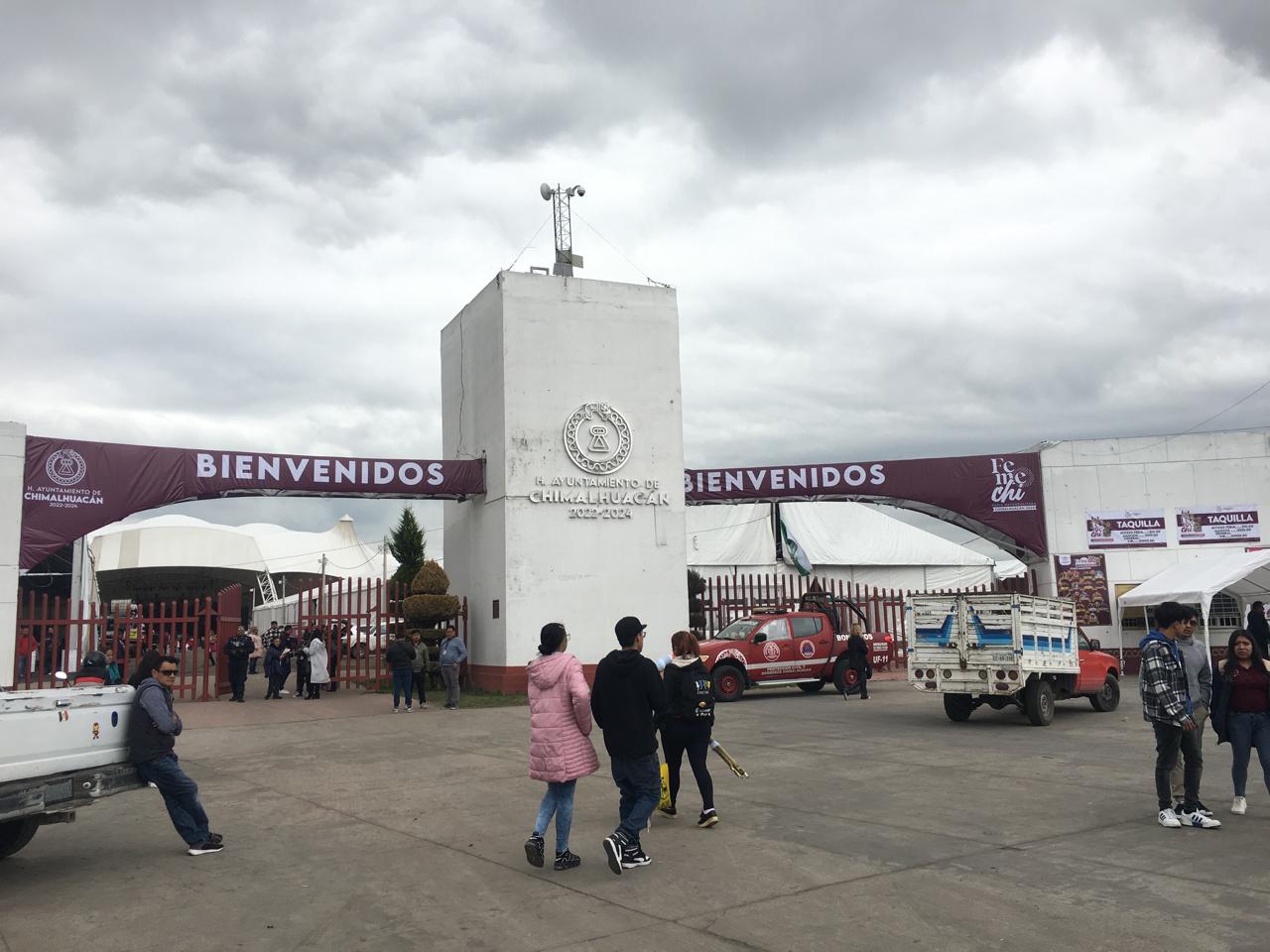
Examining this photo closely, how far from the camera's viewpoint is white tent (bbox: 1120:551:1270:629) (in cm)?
2052

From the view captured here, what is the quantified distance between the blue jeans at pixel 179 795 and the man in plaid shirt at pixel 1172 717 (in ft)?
24.3

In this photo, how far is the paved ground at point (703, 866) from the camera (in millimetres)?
5652

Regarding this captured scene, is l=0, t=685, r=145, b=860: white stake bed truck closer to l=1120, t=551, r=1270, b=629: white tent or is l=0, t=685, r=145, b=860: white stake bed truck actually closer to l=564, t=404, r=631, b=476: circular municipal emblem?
l=564, t=404, r=631, b=476: circular municipal emblem

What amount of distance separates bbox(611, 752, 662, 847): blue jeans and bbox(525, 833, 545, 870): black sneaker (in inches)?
21.9

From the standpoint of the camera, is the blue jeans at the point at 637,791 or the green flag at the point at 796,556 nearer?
the blue jeans at the point at 637,791

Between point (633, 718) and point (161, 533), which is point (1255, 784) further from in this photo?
point (161, 533)

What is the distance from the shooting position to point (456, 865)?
7277 mm

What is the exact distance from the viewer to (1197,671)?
823 cm

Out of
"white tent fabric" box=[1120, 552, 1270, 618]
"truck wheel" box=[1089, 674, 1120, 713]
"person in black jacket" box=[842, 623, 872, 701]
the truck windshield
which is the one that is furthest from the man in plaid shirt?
"white tent fabric" box=[1120, 552, 1270, 618]

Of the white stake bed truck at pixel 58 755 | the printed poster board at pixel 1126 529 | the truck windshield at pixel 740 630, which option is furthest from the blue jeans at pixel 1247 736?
the printed poster board at pixel 1126 529

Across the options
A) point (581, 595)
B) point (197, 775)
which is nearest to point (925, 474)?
point (581, 595)

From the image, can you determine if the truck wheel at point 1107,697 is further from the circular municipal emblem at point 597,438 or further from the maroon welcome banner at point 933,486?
the circular municipal emblem at point 597,438

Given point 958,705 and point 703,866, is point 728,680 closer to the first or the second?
point 958,705

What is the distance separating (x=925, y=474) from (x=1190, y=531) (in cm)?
638
